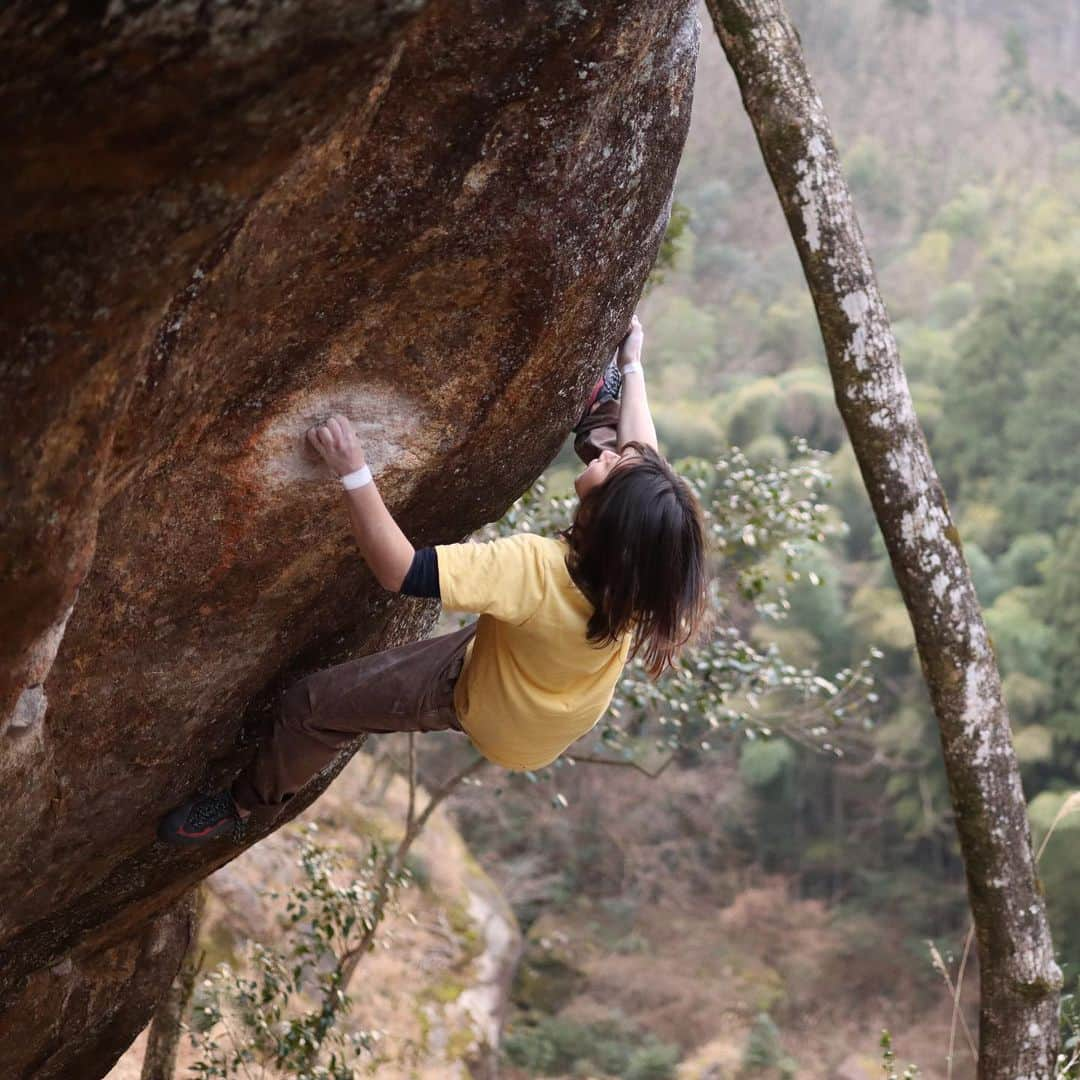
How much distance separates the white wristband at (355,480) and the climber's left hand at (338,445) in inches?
1.1

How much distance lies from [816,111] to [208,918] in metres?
9.16

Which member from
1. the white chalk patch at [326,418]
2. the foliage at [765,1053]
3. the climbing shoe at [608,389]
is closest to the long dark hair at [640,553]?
the white chalk patch at [326,418]

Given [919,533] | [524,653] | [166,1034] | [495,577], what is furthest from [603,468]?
[166,1034]

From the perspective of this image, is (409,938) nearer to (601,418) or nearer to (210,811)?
(210,811)

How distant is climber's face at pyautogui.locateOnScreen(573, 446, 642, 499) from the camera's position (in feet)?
10.6

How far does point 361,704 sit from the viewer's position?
3.74 meters

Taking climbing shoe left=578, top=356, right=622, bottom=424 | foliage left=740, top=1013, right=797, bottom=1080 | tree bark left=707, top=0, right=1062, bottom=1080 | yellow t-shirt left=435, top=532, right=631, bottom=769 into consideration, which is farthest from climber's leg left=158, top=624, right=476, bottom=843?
foliage left=740, top=1013, right=797, bottom=1080

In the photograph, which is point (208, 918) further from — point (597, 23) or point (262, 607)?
point (597, 23)

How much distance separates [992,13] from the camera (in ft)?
156

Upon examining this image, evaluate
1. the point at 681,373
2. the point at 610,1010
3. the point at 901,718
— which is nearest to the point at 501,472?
the point at 610,1010

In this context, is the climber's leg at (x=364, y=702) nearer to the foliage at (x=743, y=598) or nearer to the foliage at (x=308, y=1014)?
the foliage at (x=308, y=1014)

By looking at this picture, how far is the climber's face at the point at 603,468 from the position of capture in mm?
3225

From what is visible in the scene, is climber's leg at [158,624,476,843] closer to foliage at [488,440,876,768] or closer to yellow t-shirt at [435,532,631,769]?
yellow t-shirt at [435,532,631,769]

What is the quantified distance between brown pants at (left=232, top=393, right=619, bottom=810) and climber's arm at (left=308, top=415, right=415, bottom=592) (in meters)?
0.66
